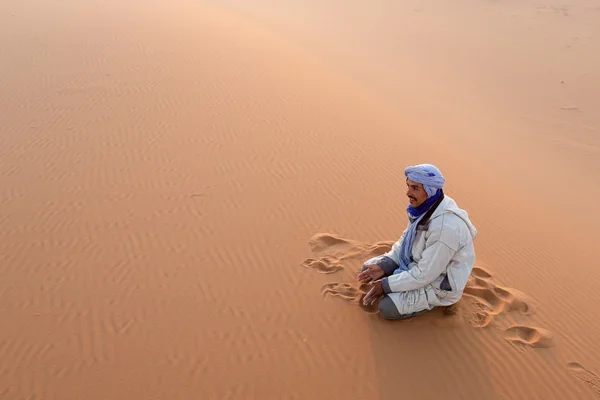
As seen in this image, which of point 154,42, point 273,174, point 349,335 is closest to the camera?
point 349,335

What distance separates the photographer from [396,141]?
28.5 feet

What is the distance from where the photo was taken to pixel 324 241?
5.69m

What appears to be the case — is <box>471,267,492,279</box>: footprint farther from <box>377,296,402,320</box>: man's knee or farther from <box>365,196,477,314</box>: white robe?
<box>377,296,402,320</box>: man's knee

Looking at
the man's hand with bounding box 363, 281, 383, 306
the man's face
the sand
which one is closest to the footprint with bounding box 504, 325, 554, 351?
the sand

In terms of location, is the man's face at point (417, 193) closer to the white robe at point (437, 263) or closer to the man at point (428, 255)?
the man at point (428, 255)

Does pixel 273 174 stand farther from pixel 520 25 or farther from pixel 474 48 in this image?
pixel 520 25

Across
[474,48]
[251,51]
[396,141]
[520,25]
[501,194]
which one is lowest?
[501,194]

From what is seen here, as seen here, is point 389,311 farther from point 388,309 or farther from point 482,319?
point 482,319

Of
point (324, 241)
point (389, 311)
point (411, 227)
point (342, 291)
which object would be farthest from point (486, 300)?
point (324, 241)

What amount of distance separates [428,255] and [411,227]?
1.08 feet

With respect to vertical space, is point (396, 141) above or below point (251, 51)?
Answer: below

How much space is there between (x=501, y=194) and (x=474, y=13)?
14.4m

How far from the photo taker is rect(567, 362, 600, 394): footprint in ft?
13.2

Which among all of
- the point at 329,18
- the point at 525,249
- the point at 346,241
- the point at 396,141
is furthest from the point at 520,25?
the point at 346,241
